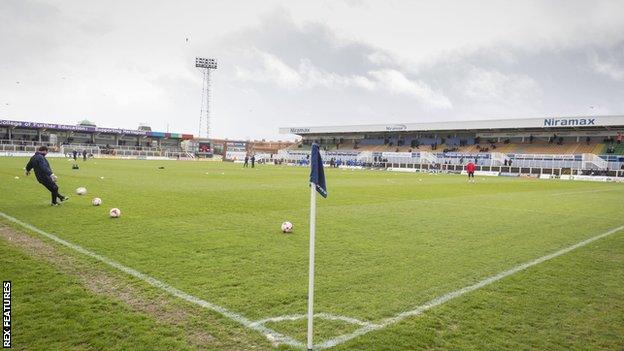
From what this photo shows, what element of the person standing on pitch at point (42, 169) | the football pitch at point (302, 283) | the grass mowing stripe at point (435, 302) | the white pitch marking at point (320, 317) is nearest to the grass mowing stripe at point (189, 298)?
the football pitch at point (302, 283)

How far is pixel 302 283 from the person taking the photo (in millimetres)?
6289

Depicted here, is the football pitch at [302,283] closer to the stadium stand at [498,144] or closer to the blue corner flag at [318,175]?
the blue corner flag at [318,175]

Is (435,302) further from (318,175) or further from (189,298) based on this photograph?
(189,298)

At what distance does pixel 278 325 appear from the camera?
4.78 meters

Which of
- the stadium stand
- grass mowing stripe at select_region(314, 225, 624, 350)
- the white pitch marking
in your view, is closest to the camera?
grass mowing stripe at select_region(314, 225, 624, 350)

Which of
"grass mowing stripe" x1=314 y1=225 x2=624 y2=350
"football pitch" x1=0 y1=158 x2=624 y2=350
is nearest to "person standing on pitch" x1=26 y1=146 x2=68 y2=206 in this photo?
"football pitch" x1=0 y1=158 x2=624 y2=350

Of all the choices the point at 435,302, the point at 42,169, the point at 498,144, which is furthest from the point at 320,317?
the point at 498,144

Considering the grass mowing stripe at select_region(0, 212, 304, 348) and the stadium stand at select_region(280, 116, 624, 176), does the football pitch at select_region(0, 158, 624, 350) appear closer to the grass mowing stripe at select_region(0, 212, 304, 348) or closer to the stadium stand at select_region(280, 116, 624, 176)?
the grass mowing stripe at select_region(0, 212, 304, 348)

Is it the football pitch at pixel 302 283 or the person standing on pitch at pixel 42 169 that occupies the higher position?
the person standing on pitch at pixel 42 169

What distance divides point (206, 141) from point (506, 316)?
97961mm

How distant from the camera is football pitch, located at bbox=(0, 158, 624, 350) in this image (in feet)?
15.0

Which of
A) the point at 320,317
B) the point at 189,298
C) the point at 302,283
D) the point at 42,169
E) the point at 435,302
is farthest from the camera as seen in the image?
the point at 42,169

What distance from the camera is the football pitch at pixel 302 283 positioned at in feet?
15.0

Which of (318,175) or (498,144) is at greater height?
(498,144)
